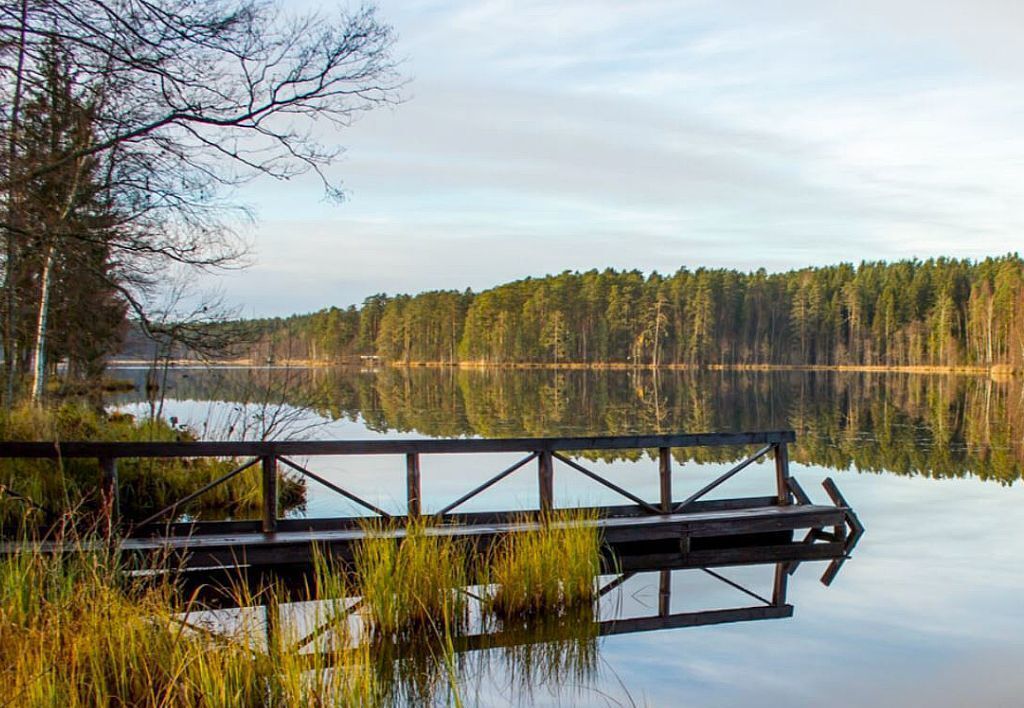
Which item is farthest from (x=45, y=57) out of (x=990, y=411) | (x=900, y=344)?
(x=900, y=344)

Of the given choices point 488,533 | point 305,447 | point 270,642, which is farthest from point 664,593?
point 270,642

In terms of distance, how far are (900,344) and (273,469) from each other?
107 m

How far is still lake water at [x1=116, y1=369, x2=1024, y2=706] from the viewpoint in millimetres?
7344

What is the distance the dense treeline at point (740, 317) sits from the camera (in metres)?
107

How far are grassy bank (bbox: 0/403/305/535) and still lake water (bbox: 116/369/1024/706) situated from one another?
3.07 ft

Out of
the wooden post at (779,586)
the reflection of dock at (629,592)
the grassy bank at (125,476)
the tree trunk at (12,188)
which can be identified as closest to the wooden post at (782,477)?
the reflection of dock at (629,592)

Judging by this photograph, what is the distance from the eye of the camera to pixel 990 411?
126ft

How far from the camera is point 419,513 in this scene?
10.3 metres

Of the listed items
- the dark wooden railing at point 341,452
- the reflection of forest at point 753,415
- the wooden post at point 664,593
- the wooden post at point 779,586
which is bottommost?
the wooden post at point 779,586

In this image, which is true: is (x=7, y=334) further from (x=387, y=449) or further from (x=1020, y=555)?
(x=1020, y=555)

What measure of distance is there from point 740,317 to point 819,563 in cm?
11259

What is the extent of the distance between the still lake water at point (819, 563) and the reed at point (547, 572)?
62cm

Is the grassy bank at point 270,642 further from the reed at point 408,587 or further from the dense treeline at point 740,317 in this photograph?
the dense treeline at point 740,317

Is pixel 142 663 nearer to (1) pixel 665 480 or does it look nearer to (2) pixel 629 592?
(2) pixel 629 592
